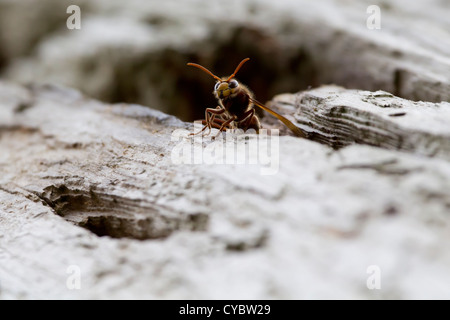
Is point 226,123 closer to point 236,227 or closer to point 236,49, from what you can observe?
point 236,227

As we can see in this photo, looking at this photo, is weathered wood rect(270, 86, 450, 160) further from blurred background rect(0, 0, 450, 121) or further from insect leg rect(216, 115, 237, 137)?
blurred background rect(0, 0, 450, 121)

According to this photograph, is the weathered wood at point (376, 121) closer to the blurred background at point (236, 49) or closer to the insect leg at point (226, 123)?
the insect leg at point (226, 123)

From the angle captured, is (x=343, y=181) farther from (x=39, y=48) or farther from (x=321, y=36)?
(x=39, y=48)

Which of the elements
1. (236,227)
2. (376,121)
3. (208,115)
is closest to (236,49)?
(208,115)

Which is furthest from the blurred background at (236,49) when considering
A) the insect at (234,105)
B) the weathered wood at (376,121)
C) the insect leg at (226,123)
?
the insect leg at (226,123)

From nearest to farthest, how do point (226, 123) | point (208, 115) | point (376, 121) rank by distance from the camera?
1. point (376, 121)
2. point (226, 123)
3. point (208, 115)

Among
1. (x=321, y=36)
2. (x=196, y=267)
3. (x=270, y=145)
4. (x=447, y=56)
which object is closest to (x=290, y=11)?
(x=321, y=36)
